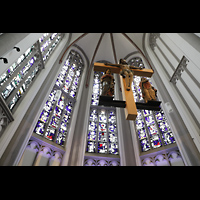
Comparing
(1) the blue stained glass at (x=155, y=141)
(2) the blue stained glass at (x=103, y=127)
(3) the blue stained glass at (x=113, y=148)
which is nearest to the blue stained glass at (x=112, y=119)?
(2) the blue stained glass at (x=103, y=127)

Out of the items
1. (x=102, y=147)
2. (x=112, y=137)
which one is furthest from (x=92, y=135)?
(x=112, y=137)

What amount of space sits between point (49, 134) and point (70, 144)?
101 cm

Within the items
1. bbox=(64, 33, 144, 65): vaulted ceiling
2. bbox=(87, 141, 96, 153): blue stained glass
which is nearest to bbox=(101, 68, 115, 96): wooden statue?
bbox=(87, 141, 96, 153): blue stained glass

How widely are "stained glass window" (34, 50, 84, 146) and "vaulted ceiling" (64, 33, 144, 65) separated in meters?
2.28

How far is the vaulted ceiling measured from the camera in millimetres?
12078

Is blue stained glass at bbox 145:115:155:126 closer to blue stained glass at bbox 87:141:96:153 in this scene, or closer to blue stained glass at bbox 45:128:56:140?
blue stained glass at bbox 87:141:96:153

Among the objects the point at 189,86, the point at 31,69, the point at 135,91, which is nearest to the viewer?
the point at 189,86

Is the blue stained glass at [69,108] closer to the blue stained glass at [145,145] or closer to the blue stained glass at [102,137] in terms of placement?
the blue stained glass at [102,137]

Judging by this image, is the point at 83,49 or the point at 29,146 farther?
the point at 83,49
